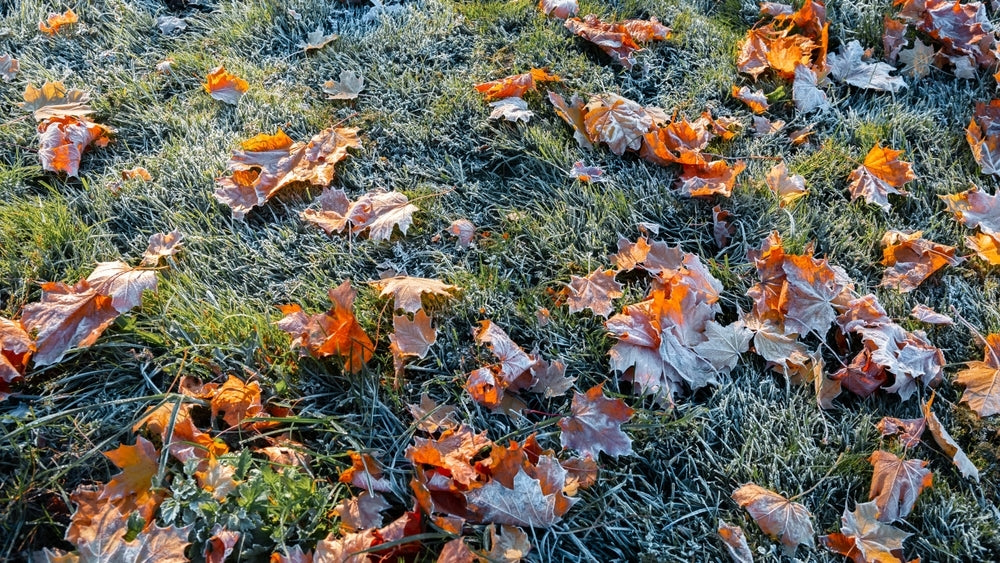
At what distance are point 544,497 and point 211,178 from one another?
1.66 meters

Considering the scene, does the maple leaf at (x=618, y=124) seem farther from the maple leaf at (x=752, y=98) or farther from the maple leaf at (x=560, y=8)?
the maple leaf at (x=560, y=8)

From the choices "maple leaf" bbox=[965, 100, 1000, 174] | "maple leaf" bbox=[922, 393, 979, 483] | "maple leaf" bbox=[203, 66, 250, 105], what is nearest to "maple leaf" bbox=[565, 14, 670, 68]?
"maple leaf" bbox=[965, 100, 1000, 174]

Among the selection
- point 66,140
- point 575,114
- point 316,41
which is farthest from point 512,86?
point 66,140

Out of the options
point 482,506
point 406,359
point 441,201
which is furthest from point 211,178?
point 482,506

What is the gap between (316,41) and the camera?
3.01 metres

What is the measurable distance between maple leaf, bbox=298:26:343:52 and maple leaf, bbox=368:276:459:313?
1407 millimetres

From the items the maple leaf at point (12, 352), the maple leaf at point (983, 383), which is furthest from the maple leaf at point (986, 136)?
the maple leaf at point (12, 352)

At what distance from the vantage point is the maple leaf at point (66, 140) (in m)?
2.44

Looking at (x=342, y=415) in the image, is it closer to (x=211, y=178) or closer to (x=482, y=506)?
(x=482, y=506)

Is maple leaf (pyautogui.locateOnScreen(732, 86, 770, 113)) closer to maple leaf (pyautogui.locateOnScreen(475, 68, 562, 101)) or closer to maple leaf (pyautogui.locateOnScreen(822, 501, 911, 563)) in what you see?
maple leaf (pyautogui.locateOnScreen(475, 68, 562, 101))

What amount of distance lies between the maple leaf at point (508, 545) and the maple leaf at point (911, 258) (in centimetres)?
150

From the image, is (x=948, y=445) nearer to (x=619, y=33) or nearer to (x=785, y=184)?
(x=785, y=184)

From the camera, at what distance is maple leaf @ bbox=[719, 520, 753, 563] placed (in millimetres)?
1627

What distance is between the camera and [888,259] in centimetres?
230
